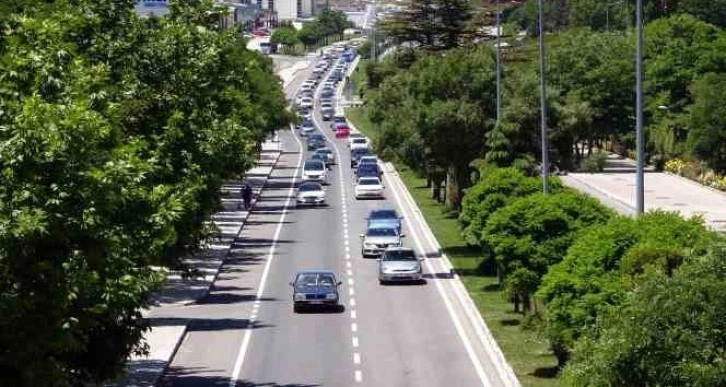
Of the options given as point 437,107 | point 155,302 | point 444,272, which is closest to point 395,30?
point 437,107

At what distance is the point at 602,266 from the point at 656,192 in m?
43.7

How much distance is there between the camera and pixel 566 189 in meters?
49.1

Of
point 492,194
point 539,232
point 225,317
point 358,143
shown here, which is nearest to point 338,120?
point 358,143

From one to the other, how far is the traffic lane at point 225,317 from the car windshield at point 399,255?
14.3ft

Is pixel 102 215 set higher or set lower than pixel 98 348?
higher

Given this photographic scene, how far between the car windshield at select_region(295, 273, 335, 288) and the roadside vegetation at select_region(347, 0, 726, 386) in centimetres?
434

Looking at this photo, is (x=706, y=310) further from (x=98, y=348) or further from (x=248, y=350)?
(x=248, y=350)

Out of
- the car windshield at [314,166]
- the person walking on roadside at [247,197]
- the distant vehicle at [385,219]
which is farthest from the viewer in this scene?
the car windshield at [314,166]

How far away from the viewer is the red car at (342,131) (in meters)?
151

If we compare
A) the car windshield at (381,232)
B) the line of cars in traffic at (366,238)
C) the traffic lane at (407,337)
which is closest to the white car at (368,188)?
the line of cars in traffic at (366,238)

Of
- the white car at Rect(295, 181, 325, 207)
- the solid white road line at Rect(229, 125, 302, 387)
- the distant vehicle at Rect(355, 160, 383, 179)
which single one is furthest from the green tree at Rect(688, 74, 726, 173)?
the distant vehicle at Rect(355, 160, 383, 179)

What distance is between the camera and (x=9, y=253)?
2206 cm

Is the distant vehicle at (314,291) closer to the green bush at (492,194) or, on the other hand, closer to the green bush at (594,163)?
the green bush at (492,194)

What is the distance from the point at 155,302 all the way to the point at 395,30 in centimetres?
4181
